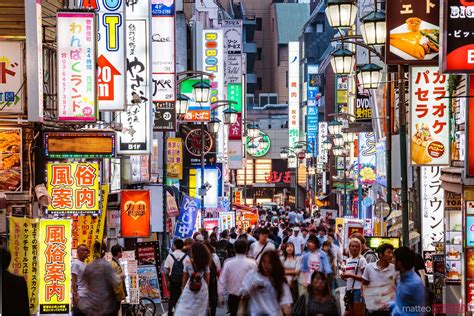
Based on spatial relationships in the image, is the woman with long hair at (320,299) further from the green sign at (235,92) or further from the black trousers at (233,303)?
the green sign at (235,92)

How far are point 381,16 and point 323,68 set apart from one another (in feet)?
240

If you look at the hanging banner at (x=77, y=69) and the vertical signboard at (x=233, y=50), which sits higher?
the vertical signboard at (x=233, y=50)

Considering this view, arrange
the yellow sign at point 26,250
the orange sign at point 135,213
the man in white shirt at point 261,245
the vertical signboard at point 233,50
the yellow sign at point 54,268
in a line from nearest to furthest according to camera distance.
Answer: the yellow sign at point 26,250 < the yellow sign at point 54,268 < the man in white shirt at point 261,245 < the orange sign at point 135,213 < the vertical signboard at point 233,50

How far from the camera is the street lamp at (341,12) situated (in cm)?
1938

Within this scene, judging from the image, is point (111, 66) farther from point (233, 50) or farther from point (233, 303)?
point (233, 50)

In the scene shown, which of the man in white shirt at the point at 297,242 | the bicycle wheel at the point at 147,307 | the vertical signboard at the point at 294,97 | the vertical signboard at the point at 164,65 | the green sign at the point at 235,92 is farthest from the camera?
the vertical signboard at the point at 294,97

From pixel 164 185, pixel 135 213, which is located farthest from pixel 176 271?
pixel 164 185

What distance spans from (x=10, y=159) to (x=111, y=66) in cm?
352

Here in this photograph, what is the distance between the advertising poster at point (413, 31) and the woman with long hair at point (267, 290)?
6.05 metres

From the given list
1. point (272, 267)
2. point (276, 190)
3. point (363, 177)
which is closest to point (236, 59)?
point (363, 177)

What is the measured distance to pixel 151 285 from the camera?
2206cm

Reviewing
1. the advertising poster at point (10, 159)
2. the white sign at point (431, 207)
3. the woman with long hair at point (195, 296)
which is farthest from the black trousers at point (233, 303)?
the white sign at point (431, 207)

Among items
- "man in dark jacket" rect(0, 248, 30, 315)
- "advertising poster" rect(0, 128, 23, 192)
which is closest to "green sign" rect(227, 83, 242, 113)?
"advertising poster" rect(0, 128, 23, 192)

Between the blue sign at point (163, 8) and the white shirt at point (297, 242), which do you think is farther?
the blue sign at point (163, 8)
